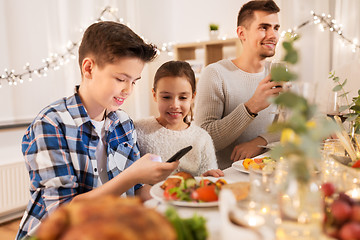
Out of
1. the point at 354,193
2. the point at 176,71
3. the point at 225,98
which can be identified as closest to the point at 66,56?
the point at 225,98

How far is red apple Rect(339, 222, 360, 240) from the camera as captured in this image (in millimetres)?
552

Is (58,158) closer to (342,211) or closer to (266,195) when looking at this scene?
(266,195)

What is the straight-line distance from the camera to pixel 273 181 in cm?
66

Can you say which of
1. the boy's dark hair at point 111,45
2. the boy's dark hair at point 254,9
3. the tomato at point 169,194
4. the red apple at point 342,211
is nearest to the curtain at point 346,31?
the boy's dark hair at point 254,9

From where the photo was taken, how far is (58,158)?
115 centimetres

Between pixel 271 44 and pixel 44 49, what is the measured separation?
2290 mm

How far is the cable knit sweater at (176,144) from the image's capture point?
5.51 feet

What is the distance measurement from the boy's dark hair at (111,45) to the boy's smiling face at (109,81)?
0.07 feet

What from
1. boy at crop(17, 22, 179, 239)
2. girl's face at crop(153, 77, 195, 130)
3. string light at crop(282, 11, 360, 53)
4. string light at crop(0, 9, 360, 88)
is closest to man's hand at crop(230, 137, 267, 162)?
girl's face at crop(153, 77, 195, 130)

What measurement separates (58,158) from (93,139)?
0.58 feet

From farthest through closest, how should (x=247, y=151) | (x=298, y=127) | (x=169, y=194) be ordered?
(x=247, y=151) < (x=169, y=194) < (x=298, y=127)

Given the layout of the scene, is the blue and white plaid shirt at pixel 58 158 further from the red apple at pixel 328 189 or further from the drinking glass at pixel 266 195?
the red apple at pixel 328 189

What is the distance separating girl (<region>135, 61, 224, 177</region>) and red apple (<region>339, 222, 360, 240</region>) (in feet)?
3.69

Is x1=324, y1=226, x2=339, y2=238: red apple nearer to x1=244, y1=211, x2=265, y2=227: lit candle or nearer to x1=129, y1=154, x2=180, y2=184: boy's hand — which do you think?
x1=244, y1=211, x2=265, y2=227: lit candle
